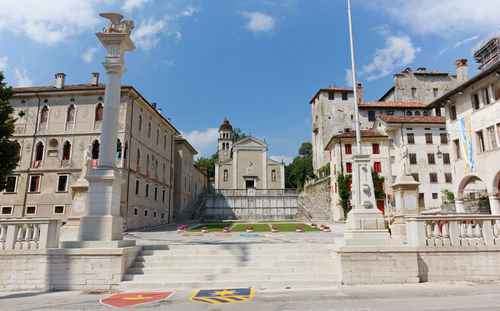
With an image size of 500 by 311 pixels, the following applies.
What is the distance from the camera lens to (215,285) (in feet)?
27.7

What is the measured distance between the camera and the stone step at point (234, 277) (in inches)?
343

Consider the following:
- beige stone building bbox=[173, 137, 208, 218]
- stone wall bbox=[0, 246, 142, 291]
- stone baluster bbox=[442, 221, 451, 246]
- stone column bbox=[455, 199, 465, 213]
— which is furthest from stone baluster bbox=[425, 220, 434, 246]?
beige stone building bbox=[173, 137, 208, 218]

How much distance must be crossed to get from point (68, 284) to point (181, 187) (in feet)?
125

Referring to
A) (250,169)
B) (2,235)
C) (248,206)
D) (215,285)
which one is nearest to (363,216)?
(215,285)

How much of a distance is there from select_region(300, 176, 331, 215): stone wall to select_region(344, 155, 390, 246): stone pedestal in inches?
1313

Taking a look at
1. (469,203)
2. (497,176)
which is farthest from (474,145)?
(469,203)

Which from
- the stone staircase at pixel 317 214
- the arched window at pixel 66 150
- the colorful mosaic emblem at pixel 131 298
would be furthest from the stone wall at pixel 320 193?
the colorful mosaic emblem at pixel 131 298

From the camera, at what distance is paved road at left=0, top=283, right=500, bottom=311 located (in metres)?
6.35

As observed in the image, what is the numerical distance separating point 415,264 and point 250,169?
178 ft

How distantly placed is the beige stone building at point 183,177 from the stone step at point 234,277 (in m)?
37.4

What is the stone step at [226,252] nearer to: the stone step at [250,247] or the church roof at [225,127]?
the stone step at [250,247]

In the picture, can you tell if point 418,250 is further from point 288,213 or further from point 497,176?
point 288,213

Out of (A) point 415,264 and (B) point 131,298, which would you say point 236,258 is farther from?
(A) point 415,264

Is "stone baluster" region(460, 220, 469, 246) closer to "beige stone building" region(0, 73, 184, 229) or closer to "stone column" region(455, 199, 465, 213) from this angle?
"stone column" region(455, 199, 465, 213)
